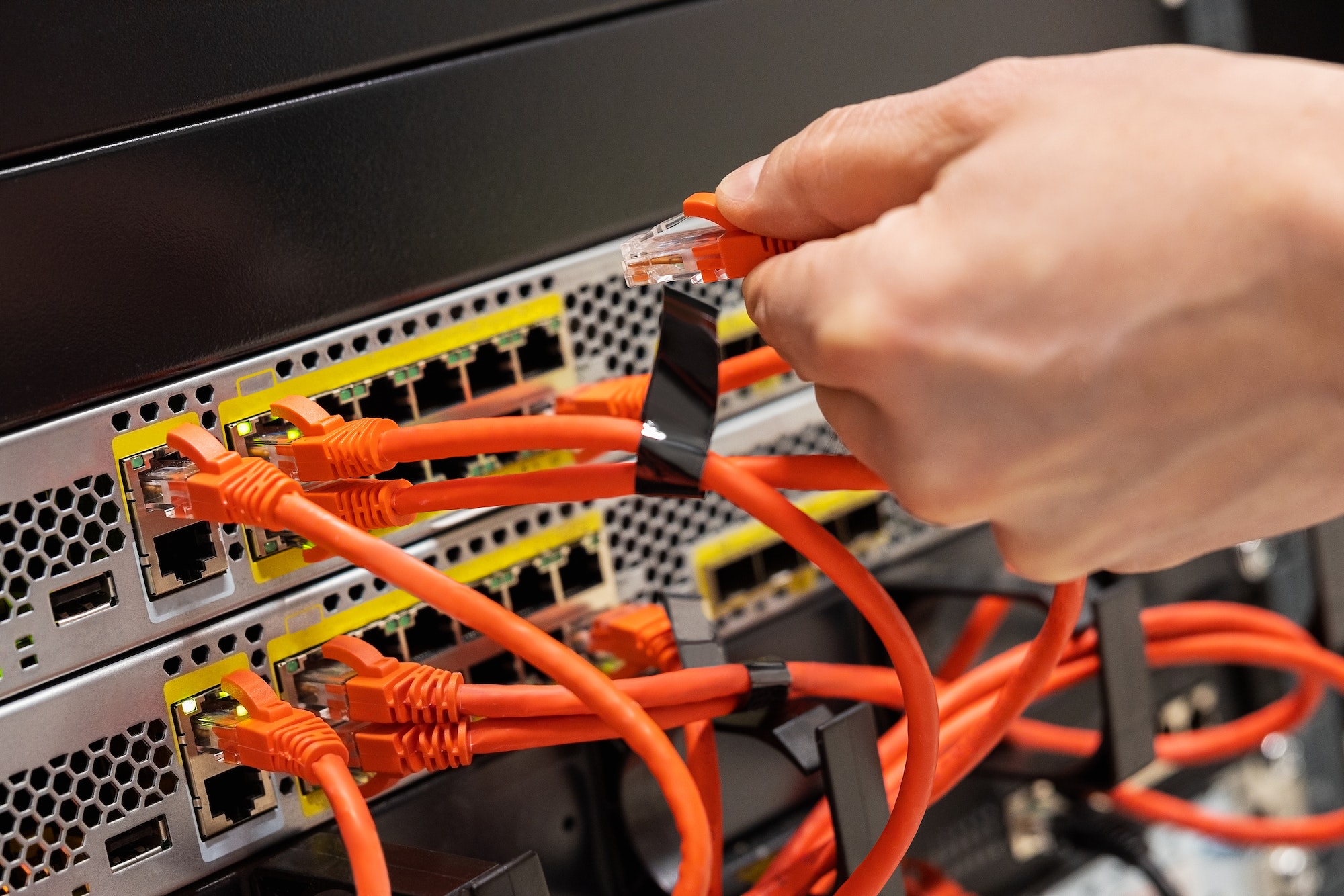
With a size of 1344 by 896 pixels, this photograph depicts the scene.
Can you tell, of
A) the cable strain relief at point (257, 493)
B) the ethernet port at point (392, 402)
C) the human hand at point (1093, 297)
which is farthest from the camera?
the ethernet port at point (392, 402)

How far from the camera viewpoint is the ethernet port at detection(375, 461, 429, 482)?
1.97 ft

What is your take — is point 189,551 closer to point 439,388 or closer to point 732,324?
point 439,388

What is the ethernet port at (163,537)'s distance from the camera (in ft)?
1.73

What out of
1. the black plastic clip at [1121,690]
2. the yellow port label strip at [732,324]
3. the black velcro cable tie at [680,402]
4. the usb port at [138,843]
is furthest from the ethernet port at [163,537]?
the black plastic clip at [1121,690]

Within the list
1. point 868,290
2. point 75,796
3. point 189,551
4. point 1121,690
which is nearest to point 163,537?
point 189,551

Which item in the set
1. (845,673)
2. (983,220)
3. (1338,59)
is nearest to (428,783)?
(845,673)

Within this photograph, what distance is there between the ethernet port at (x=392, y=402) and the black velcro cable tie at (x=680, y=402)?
155 millimetres

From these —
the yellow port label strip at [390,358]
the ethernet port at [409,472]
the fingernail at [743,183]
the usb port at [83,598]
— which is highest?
the fingernail at [743,183]

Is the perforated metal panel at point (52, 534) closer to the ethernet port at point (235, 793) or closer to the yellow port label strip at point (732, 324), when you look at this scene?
the ethernet port at point (235, 793)

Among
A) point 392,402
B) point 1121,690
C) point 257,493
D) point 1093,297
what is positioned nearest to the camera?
point 1093,297

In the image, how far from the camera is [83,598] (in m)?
0.53

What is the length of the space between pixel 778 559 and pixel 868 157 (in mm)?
364

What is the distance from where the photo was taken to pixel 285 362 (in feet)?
1.84

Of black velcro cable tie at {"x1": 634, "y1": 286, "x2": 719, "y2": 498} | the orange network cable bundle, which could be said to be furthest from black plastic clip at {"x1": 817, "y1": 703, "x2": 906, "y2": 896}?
black velcro cable tie at {"x1": 634, "y1": 286, "x2": 719, "y2": 498}
